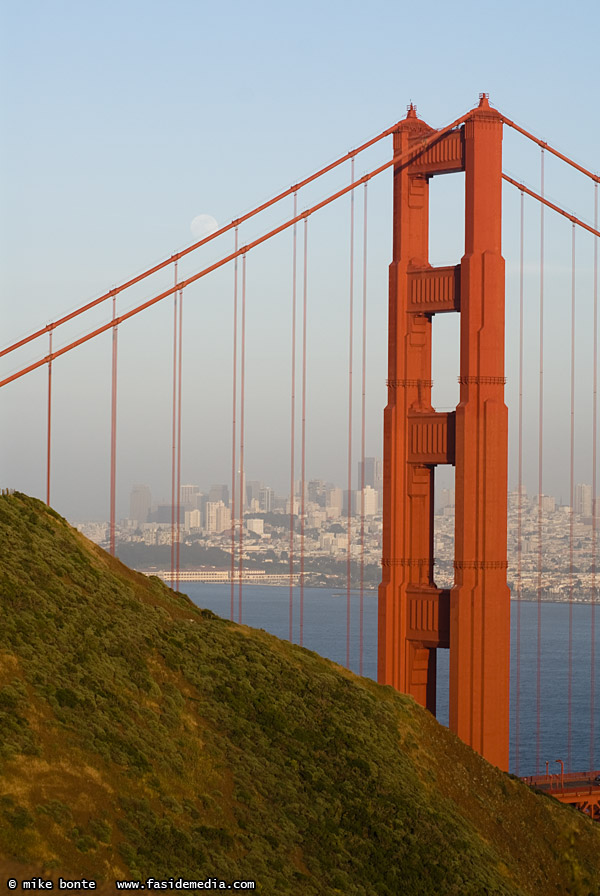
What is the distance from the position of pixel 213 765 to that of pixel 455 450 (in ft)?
56.9

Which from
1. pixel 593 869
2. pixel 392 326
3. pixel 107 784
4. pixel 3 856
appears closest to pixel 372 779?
pixel 593 869

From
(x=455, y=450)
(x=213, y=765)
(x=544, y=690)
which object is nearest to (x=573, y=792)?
(x=455, y=450)

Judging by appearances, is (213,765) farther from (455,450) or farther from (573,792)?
(573,792)

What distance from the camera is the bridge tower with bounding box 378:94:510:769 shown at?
143 ft

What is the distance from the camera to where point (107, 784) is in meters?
26.8

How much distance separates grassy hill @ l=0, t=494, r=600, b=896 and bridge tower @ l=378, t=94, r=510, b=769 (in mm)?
2748

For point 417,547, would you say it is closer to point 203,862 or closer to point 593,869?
point 593,869

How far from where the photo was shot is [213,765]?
1232 inches

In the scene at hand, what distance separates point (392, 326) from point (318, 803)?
787 inches

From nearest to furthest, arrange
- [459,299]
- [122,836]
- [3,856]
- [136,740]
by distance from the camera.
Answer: [3,856] < [122,836] < [136,740] < [459,299]

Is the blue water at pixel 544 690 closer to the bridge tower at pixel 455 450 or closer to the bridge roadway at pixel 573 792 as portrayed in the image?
the bridge roadway at pixel 573 792

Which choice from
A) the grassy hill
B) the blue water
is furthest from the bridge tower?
the blue water

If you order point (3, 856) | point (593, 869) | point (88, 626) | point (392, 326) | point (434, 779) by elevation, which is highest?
point (392, 326)

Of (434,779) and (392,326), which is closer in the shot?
(434,779)
